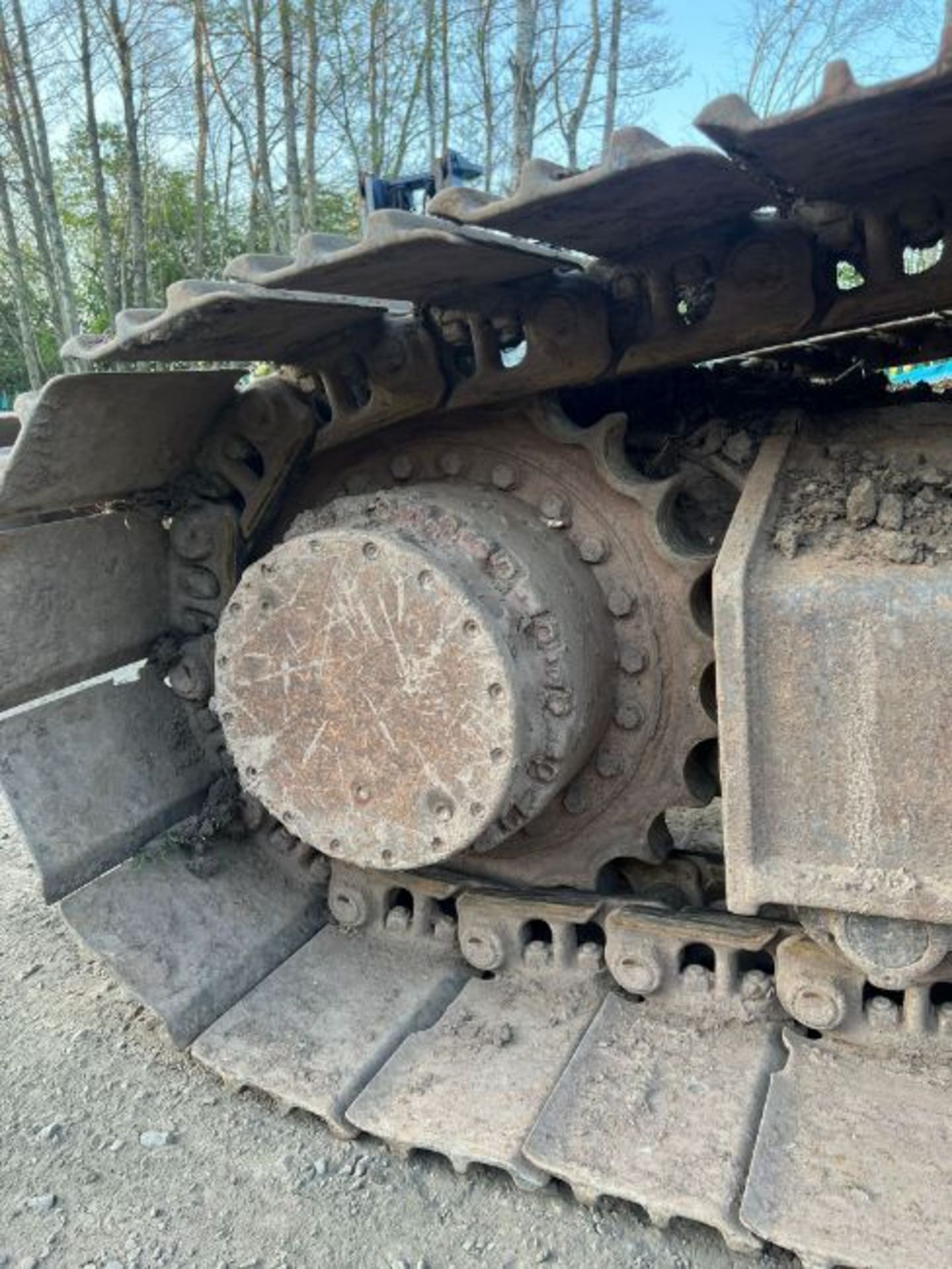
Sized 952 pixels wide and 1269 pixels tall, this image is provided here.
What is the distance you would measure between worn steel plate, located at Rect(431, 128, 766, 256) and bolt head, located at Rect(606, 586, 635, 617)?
77 centimetres

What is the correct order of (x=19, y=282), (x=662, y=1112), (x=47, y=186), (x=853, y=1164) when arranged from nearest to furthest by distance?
(x=853, y=1164), (x=662, y=1112), (x=47, y=186), (x=19, y=282)

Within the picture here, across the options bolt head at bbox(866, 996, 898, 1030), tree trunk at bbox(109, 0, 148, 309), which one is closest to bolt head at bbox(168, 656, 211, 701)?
bolt head at bbox(866, 996, 898, 1030)

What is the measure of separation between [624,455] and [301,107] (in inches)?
554

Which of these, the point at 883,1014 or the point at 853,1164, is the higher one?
the point at 883,1014

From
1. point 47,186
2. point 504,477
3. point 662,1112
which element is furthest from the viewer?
point 47,186

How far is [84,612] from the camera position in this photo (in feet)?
8.64

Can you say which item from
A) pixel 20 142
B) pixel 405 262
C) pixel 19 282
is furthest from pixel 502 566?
pixel 19 282

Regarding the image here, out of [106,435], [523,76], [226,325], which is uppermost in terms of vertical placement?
[523,76]

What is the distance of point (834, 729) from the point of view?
1850mm

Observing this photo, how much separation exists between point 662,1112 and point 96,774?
4.76 ft

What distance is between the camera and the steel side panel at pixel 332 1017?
7.78 feet

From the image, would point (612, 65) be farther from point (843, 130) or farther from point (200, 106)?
point (843, 130)

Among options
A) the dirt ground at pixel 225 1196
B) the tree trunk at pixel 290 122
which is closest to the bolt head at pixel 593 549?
the dirt ground at pixel 225 1196

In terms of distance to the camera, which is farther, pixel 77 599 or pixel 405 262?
pixel 77 599
